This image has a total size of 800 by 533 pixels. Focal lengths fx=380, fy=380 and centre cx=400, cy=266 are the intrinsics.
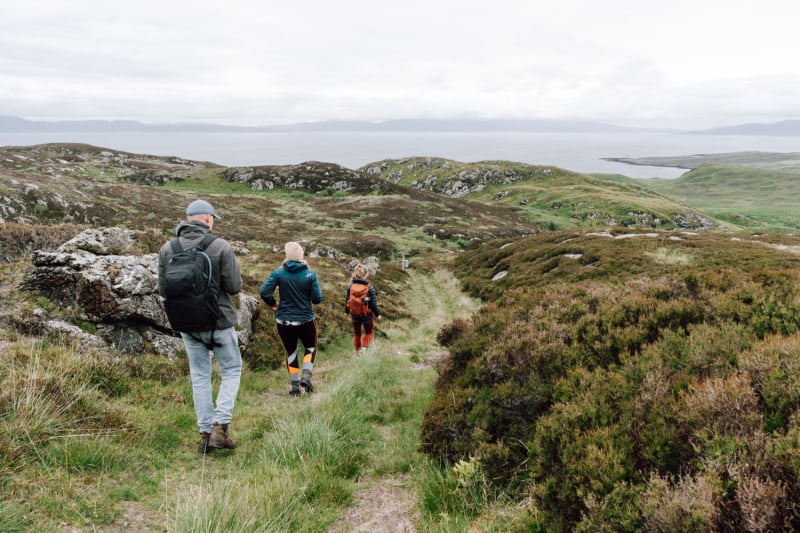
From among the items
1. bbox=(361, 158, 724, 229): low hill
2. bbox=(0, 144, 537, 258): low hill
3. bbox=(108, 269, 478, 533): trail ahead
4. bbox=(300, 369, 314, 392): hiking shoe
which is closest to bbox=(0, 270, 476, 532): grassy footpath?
bbox=(108, 269, 478, 533): trail ahead

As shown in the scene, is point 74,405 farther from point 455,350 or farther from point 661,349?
point 661,349

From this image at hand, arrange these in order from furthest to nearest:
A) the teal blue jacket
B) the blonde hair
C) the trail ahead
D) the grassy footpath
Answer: the blonde hair, the teal blue jacket, the trail ahead, the grassy footpath

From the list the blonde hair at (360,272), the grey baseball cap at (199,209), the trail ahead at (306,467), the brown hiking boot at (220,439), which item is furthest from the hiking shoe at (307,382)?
the grey baseball cap at (199,209)

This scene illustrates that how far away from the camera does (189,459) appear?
503cm

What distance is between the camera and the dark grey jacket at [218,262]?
528cm

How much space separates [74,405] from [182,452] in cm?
142

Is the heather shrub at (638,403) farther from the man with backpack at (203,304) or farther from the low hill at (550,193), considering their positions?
the low hill at (550,193)

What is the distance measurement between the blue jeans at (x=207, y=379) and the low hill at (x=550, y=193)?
215ft

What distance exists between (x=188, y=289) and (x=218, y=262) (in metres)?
0.54

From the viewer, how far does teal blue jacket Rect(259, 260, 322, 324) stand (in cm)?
798

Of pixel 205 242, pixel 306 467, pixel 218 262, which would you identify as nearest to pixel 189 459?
pixel 306 467

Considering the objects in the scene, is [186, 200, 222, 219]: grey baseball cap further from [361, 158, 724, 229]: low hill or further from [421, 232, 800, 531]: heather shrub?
[361, 158, 724, 229]: low hill

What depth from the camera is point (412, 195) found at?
2864 inches

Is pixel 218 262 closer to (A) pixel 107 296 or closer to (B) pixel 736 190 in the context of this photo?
(A) pixel 107 296
